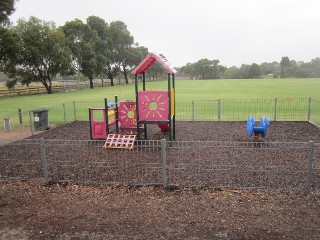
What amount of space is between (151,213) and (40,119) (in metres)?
Answer: 11.5

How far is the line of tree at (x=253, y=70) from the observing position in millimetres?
142875

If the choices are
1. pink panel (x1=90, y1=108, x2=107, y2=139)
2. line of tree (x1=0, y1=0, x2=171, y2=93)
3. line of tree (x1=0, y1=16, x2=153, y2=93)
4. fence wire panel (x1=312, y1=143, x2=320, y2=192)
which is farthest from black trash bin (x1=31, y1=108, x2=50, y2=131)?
line of tree (x1=0, y1=16, x2=153, y2=93)

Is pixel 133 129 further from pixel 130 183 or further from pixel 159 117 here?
pixel 130 183

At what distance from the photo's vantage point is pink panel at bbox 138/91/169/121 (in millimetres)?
11492

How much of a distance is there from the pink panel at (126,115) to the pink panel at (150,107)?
85 cm

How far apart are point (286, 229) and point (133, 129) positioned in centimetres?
825

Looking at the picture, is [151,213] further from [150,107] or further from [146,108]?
[150,107]

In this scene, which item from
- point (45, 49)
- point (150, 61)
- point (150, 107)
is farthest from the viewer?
point (45, 49)

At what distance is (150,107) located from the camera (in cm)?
1174

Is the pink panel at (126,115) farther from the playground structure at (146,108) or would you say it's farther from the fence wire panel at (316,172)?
the fence wire panel at (316,172)

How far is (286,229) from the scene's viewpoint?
17.3 feet

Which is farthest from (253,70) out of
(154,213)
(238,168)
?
(154,213)

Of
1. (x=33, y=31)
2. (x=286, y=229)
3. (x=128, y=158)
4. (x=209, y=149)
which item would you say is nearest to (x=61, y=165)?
(x=128, y=158)

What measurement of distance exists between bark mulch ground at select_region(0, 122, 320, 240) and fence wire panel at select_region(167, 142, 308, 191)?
49cm
